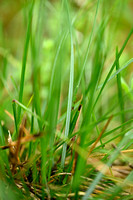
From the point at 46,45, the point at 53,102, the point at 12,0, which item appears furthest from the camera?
the point at 12,0

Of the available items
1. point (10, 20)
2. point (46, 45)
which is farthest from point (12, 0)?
point (46, 45)

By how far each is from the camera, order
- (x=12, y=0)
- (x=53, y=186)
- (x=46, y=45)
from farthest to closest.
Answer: (x=12, y=0) → (x=46, y=45) → (x=53, y=186)

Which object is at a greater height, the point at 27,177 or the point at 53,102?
the point at 53,102

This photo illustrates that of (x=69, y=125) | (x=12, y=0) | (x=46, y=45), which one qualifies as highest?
(x=12, y=0)

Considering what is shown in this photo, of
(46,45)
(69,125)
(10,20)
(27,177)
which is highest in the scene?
(10,20)

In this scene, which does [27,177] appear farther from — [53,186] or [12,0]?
[12,0]

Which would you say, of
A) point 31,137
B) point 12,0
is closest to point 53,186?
point 31,137

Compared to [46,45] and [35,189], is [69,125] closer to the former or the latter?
[35,189]

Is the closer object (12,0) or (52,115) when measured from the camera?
(52,115)

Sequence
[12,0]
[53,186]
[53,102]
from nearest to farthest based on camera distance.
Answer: [53,102]
[53,186]
[12,0]
